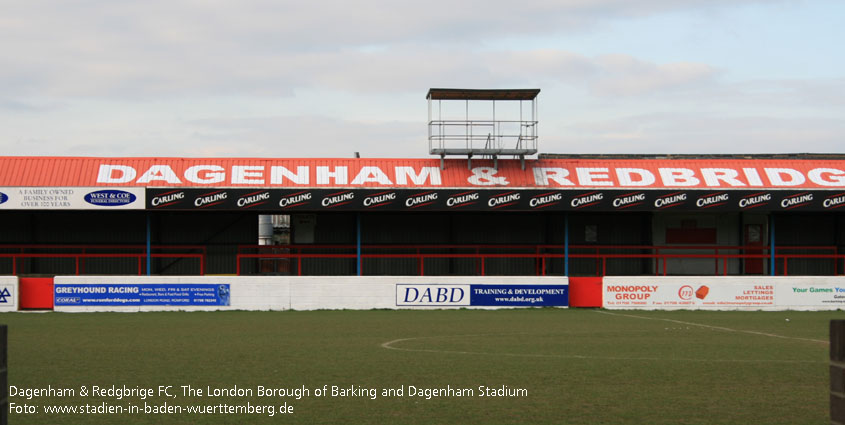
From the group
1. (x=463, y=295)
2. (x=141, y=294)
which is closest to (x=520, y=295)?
(x=463, y=295)

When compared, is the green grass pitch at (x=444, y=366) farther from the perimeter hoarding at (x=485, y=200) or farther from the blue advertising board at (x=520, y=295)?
the perimeter hoarding at (x=485, y=200)

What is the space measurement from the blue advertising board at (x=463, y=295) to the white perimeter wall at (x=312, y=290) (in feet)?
0.43

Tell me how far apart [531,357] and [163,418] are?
23.6 feet

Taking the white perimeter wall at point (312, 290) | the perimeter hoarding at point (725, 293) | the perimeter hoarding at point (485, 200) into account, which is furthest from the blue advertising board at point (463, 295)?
the perimeter hoarding at point (485, 200)

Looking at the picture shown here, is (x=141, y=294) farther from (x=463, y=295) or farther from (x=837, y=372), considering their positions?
(x=837, y=372)

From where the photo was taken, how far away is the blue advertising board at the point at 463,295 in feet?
88.8

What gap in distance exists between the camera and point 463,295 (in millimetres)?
27156

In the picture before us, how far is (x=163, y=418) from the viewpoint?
31.0 feet

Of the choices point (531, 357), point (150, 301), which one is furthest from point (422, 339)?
point (150, 301)

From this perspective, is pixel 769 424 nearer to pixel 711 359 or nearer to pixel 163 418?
pixel 711 359

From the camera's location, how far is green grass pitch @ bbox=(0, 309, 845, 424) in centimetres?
984

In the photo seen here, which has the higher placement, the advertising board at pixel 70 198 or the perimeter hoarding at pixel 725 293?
the advertising board at pixel 70 198

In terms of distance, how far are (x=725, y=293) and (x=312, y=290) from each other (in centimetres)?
1352

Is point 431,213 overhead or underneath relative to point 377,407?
overhead
